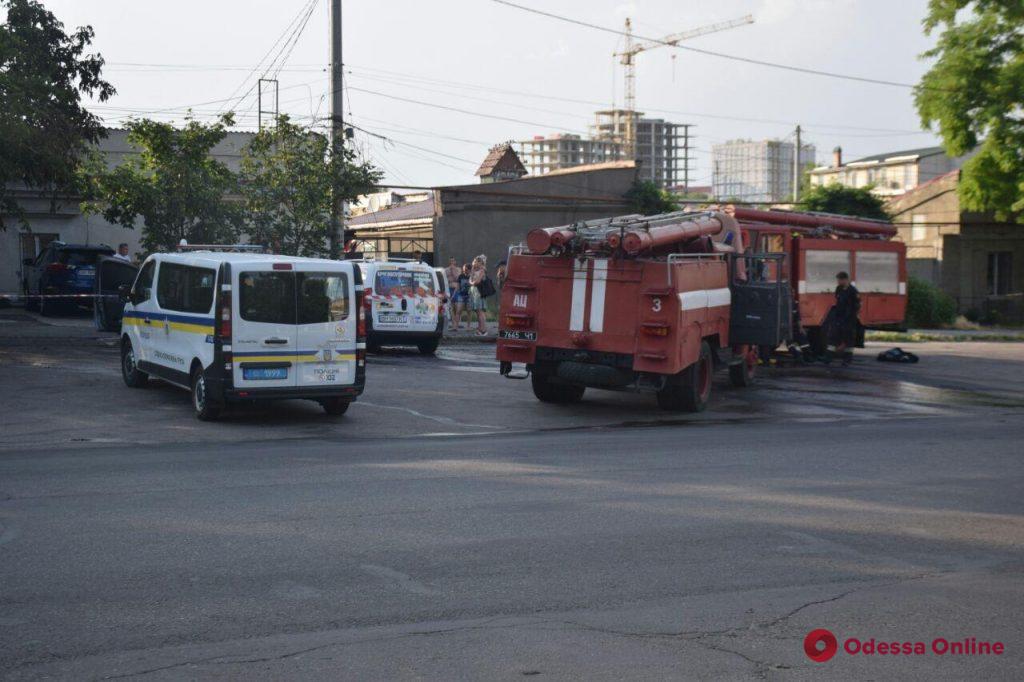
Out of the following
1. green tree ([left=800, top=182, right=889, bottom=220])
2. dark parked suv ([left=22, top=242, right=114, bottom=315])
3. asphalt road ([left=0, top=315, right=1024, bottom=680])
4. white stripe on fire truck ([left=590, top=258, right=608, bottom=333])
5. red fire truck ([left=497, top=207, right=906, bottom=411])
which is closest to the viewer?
asphalt road ([left=0, top=315, right=1024, bottom=680])

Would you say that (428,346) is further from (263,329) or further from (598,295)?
(263,329)

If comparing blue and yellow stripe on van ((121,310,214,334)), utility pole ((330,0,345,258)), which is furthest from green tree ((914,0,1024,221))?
blue and yellow stripe on van ((121,310,214,334))

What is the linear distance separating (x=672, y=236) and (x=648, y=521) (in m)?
8.05

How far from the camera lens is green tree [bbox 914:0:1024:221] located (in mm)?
39656

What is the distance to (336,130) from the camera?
26.3m

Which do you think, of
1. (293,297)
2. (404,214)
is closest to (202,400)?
(293,297)

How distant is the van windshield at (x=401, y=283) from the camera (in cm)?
2288

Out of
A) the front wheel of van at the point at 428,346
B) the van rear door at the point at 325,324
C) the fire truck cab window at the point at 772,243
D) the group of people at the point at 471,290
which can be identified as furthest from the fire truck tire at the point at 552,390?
the group of people at the point at 471,290

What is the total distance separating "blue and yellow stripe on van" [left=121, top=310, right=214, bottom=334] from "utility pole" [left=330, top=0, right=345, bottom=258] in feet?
32.1

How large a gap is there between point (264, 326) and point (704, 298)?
6.20 m

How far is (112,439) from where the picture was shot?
12.6 meters

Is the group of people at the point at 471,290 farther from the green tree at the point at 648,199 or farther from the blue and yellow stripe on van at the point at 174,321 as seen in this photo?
the green tree at the point at 648,199

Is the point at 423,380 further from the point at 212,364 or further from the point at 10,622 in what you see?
the point at 10,622

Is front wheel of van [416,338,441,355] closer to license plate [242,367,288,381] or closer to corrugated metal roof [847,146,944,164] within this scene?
license plate [242,367,288,381]
